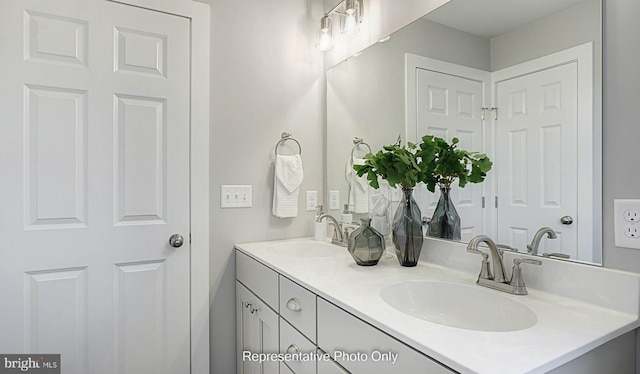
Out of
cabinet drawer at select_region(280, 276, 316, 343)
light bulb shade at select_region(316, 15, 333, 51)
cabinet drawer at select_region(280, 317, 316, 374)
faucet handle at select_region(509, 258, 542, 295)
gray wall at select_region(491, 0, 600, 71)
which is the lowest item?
cabinet drawer at select_region(280, 317, 316, 374)

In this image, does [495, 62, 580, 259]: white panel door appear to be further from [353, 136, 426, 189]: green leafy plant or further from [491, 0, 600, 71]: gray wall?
[353, 136, 426, 189]: green leafy plant

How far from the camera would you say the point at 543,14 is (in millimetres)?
1070

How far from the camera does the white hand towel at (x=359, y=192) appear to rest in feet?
6.05

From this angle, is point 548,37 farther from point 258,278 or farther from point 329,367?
point 258,278

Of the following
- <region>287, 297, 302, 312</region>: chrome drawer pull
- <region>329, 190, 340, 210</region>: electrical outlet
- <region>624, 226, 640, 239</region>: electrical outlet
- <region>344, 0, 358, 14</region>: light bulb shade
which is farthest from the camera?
<region>329, 190, 340, 210</region>: electrical outlet

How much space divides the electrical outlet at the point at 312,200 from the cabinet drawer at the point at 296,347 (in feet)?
2.75

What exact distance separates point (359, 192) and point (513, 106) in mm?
894

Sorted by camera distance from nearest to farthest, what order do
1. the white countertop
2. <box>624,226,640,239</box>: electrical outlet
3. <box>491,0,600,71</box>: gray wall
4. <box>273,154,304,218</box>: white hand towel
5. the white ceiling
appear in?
the white countertop, <box>624,226,640,239</box>: electrical outlet, <box>491,0,600,71</box>: gray wall, the white ceiling, <box>273,154,304,218</box>: white hand towel

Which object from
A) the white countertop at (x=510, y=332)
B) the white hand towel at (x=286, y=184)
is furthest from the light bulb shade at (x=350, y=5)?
the white countertop at (x=510, y=332)

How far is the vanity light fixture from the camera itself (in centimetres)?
178

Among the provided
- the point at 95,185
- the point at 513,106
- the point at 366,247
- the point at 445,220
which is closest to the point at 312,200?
the point at 366,247

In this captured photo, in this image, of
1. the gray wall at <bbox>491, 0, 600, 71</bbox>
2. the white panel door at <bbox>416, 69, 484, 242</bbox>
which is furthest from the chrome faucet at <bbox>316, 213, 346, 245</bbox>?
the gray wall at <bbox>491, 0, 600, 71</bbox>

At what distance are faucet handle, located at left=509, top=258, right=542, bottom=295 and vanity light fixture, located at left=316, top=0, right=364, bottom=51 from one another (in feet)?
4.45

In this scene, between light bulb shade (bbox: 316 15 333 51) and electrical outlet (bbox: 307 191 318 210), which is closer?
light bulb shade (bbox: 316 15 333 51)
